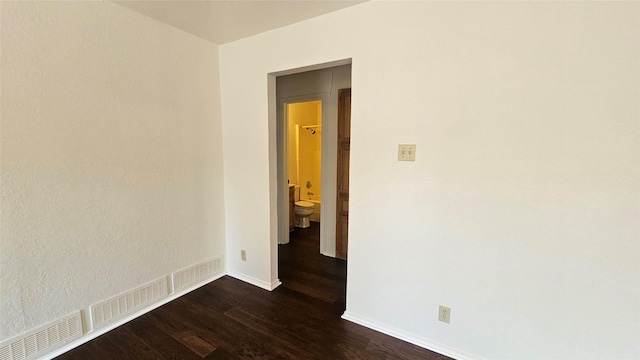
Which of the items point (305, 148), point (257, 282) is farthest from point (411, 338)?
point (305, 148)

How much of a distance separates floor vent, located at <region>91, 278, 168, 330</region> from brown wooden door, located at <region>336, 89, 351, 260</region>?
75.3 inches

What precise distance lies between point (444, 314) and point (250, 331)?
1409mm

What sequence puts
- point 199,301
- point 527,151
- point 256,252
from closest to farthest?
1. point 527,151
2. point 199,301
3. point 256,252

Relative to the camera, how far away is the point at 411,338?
6.14 ft

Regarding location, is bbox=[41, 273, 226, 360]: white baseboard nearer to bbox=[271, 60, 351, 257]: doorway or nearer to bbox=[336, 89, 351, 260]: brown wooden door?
bbox=[271, 60, 351, 257]: doorway

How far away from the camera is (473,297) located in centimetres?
165

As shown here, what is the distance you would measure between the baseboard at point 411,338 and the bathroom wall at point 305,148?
3204mm

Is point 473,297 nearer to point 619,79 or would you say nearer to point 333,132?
point 619,79

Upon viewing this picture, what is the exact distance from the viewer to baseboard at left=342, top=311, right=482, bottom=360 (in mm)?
1729

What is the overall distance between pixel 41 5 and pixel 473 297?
3.23 meters

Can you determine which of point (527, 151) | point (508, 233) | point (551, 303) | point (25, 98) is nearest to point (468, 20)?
point (527, 151)

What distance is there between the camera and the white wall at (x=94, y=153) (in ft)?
5.08

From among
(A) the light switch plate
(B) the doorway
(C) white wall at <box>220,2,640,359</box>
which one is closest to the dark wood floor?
(C) white wall at <box>220,2,640,359</box>

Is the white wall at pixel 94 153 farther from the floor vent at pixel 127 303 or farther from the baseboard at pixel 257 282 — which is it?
the baseboard at pixel 257 282
